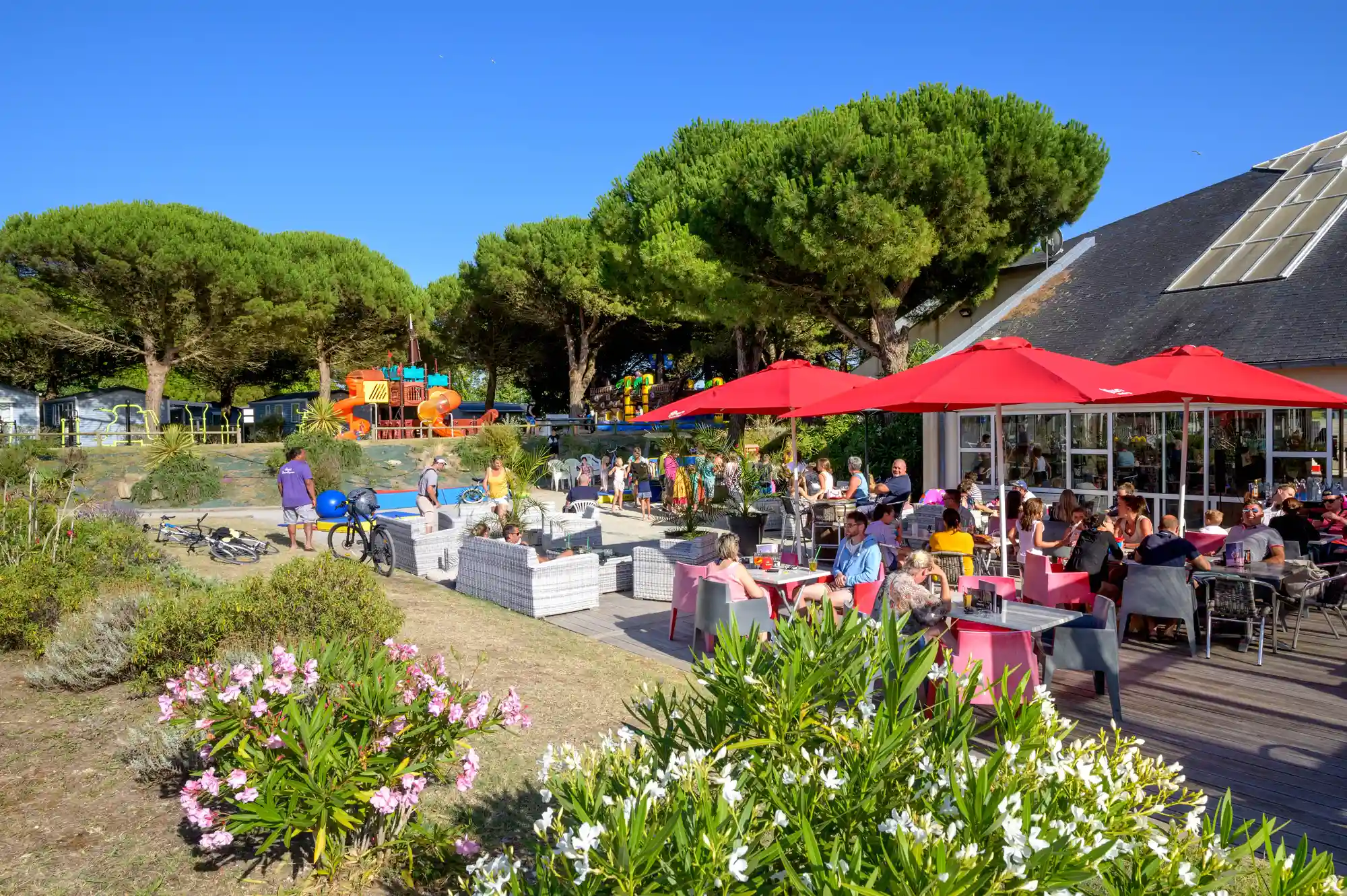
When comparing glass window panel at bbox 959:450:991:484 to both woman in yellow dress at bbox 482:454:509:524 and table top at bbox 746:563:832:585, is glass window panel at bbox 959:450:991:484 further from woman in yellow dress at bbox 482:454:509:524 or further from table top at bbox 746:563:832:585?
table top at bbox 746:563:832:585

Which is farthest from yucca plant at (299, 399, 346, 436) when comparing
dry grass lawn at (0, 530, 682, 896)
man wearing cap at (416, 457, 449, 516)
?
dry grass lawn at (0, 530, 682, 896)

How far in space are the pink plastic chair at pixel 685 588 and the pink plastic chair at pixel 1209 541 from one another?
4187 millimetres

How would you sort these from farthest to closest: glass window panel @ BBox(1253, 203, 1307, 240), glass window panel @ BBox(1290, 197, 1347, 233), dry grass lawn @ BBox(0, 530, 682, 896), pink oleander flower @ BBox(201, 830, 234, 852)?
glass window panel @ BBox(1253, 203, 1307, 240), glass window panel @ BBox(1290, 197, 1347, 233), dry grass lawn @ BBox(0, 530, 682, 896), pink oleander flower @ BBox(201, 830, 234, 852)

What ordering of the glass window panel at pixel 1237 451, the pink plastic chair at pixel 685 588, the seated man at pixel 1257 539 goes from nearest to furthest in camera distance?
the seated man at pixel 1257 539
the pink plastic chair at pixel 685 588
the glass window panel at pixel 1237 451

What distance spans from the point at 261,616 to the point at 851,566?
3846mm

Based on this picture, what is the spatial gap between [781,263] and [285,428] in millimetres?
23680

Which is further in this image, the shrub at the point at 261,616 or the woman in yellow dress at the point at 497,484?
the woman in yellow dress at the point at 497,484

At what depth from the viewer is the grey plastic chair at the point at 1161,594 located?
5930 mm

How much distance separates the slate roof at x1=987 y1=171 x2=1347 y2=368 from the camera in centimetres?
1186

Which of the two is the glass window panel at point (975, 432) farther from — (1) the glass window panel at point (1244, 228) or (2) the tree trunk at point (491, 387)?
(2) the tree trunk at point (491, 387)

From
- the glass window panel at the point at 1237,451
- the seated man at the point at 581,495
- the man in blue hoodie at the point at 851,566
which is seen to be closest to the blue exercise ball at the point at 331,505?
the seated man at the point at 581,495

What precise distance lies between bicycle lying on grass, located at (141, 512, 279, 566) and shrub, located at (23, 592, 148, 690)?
15.0 feet

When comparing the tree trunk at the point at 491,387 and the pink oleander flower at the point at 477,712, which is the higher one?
the tree trunk at the point at 491,387

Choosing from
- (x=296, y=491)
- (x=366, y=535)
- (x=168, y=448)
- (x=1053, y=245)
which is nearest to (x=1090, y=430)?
(x=1053, y=245)
